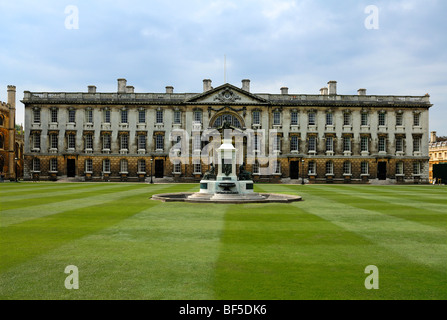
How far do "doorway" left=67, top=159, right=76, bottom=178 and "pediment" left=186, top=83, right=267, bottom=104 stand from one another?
19442 mm

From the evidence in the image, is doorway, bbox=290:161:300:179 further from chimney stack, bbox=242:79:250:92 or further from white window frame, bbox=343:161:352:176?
chimney stack, bbox=242:79:250:92

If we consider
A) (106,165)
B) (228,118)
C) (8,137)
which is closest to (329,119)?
(228,118)

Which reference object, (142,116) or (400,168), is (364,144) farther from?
(142,116)

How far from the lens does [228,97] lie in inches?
1997

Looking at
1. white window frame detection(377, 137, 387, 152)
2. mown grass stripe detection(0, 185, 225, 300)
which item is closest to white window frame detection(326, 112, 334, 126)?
white window frame detection(377, 137, 387, 152)

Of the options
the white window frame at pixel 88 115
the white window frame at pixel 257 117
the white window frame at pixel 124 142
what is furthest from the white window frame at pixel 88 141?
the white window frame at pixel 257 117

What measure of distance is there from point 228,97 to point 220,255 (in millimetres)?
43983

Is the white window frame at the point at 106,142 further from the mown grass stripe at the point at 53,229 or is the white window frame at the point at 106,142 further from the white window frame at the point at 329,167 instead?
the mown grass stripe at the point at 53,229

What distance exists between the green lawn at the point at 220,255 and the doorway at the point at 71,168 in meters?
38.7

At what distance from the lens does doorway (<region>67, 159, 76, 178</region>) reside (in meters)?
51.3

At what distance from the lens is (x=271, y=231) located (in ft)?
37.2
